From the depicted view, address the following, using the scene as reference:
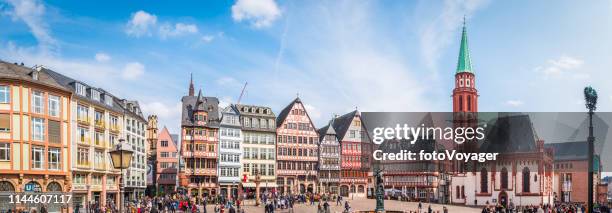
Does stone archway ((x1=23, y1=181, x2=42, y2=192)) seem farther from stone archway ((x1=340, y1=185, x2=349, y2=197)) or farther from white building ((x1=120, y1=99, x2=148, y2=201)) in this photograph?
stone archway ((x1=340, y1=185, x2=349, y2=197))

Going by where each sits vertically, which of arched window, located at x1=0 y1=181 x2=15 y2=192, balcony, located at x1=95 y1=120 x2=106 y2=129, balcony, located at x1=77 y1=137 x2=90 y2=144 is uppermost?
balcony, located at x1=95 y1=120 x2=106 y2=129

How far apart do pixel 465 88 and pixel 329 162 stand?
2792cm

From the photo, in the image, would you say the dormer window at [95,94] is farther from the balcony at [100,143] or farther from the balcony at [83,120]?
the balcony at [100,143]

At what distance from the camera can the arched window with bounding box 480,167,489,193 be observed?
77.6 meters

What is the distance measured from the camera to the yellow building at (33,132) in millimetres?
39344

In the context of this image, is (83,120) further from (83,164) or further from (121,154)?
(121,154)

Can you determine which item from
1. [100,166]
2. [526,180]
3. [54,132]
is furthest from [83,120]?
[526,180]

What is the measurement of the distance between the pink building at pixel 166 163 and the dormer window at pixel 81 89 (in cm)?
3361

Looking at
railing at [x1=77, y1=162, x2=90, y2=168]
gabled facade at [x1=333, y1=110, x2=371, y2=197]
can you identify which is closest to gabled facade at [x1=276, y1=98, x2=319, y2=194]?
gabled facade at [x1=333, y1=110, x2=371, y2=197]

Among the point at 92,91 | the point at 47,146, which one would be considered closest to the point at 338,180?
the point at 92,91

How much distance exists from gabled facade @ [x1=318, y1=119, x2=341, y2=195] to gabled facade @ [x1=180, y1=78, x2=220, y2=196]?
601 inches

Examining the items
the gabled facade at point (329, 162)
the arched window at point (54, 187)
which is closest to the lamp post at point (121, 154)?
the arched window at point (54, 187)

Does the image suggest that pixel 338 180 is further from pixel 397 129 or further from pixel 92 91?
pixel 92 91

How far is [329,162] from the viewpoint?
80.4 metres
